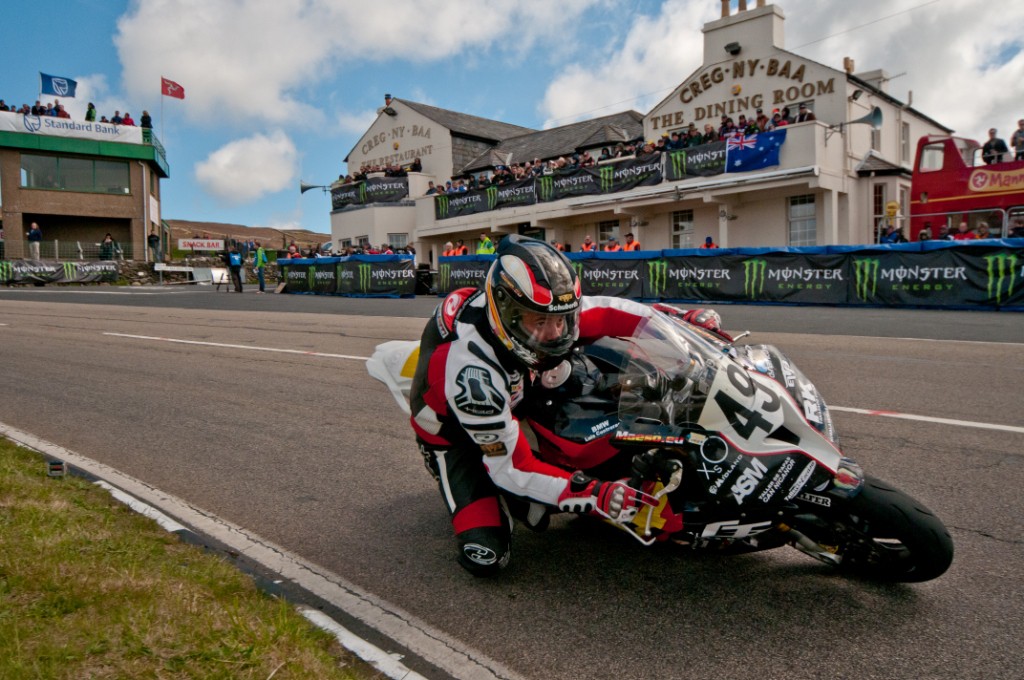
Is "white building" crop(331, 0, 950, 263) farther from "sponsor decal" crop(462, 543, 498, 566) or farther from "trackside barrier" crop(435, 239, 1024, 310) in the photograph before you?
"sponsor decal" crop(462, 543, 498, 566)

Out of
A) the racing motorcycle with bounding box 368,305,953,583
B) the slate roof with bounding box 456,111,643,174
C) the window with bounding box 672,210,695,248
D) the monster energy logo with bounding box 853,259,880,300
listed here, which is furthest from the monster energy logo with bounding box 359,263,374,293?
the racing motorcycle with bounding box 368,305,953,583

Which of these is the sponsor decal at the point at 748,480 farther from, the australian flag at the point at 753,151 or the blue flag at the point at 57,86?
the blue flag at the point at 57,86

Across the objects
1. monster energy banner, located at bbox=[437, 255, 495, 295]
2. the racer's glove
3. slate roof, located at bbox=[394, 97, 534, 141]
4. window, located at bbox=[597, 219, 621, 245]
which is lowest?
the racer's glove

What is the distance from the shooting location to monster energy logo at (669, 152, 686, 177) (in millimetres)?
26078

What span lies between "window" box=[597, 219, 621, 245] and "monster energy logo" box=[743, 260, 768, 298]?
1363 cm

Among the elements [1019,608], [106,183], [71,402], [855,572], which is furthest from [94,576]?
[106,183]

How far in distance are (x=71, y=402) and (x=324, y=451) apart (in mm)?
3671

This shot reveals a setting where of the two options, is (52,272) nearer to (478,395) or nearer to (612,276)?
(612,276)

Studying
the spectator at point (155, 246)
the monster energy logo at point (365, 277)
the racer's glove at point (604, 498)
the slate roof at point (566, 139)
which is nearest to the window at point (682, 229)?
the slate roof at point (566, 139)

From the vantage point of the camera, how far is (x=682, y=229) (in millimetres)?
29016

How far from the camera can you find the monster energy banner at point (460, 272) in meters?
23.6

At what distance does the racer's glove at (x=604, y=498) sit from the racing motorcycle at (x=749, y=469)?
0.14 ft

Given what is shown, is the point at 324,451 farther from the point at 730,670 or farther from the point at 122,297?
the point at 122,297

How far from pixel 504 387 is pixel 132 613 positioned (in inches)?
65.8
